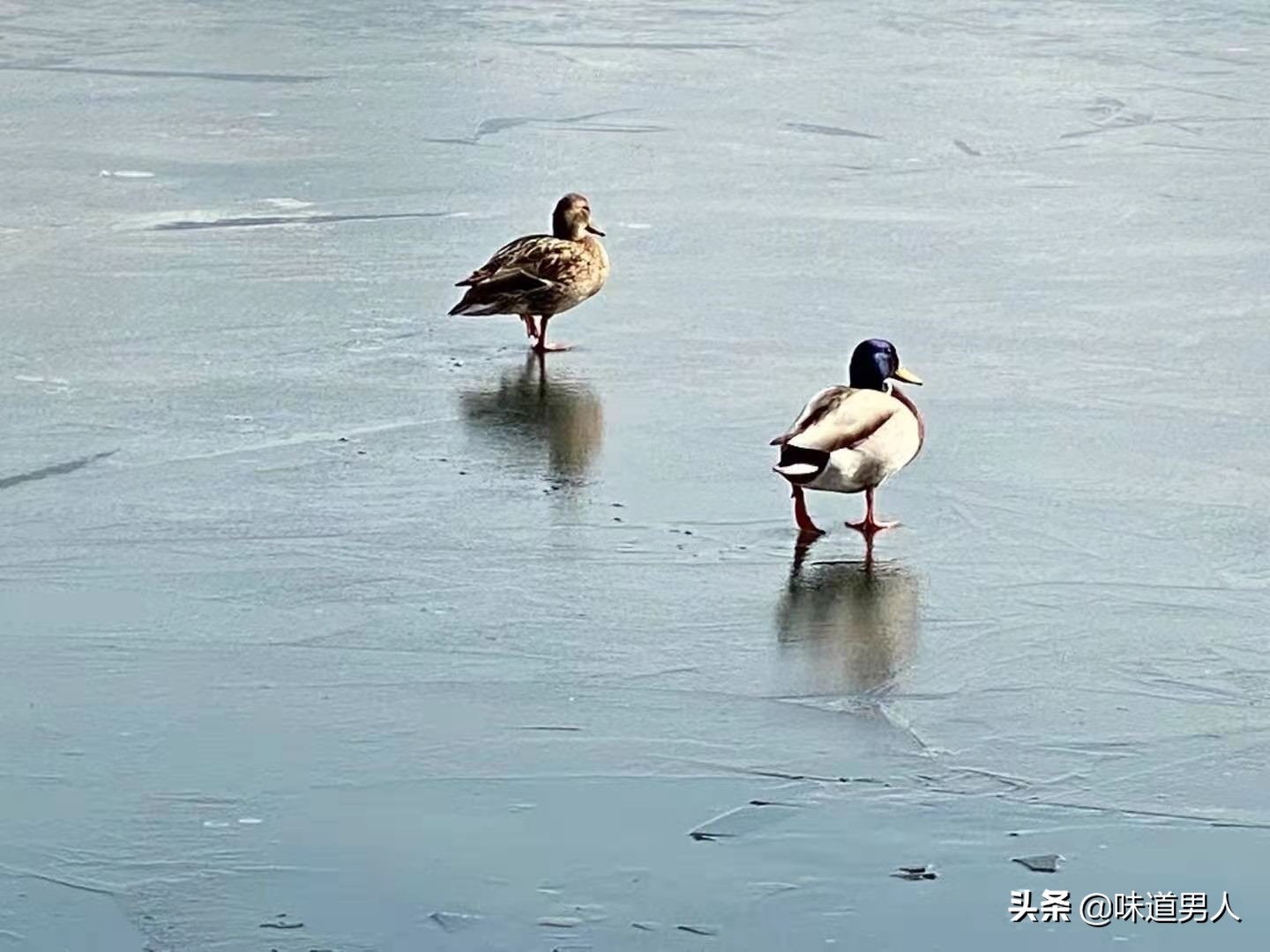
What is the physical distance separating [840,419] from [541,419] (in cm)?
153

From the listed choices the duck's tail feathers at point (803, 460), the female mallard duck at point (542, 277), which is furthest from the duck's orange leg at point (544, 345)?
the duck's tail feathers at point (803, 460)

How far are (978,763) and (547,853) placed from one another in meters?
0.98

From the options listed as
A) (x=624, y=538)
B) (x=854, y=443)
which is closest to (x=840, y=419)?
(x=854, y=443)

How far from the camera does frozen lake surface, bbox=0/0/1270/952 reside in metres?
4.98

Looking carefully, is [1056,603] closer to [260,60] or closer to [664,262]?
[664,262]

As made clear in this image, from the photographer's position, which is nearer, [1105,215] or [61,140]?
[1105,215]

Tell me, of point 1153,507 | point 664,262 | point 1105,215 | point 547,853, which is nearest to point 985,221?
point 1105,215

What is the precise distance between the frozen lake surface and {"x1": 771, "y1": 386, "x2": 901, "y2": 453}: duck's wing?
11.1 inches

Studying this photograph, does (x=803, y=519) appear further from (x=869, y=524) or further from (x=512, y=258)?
(x=512, y=258)

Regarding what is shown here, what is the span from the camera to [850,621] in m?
6.46

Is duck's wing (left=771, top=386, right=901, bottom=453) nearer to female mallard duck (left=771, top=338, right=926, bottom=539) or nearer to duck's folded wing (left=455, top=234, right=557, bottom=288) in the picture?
female mallard duck (left=771, top=338, right=926, bottom=539)

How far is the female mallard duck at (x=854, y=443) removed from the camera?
7016 millimetres

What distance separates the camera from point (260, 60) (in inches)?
625

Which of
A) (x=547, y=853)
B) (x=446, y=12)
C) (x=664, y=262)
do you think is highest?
(x=446, y=12)
